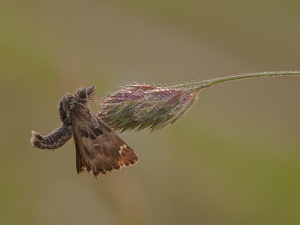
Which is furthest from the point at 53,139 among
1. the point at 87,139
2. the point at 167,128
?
the point at 167,128

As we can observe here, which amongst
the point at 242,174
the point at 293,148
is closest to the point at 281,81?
the point at 293,148

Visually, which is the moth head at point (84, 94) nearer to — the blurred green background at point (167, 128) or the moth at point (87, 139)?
the moth at point (87, 139)

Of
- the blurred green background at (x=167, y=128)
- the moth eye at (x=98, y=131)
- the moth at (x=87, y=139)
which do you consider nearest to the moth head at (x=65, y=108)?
the moth at (x=87, y=139)

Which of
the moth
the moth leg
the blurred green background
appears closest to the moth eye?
the moth

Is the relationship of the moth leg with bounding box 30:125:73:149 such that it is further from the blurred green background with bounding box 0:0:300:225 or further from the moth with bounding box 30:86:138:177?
the blurred green background with bounding box 0:0:300:225

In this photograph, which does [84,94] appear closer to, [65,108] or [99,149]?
[65,108]
